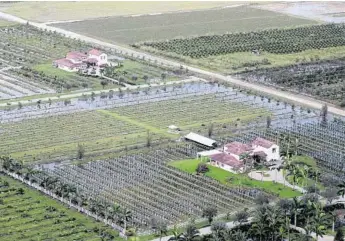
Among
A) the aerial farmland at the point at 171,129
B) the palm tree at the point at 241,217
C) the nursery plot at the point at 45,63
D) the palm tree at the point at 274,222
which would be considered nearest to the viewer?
the palm tree at the point at 274,222

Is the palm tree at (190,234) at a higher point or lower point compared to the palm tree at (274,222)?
lower

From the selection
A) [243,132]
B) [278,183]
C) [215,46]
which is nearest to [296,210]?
[278,183]

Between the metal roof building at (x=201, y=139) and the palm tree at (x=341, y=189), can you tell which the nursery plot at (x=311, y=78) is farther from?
the palm tree at (x=341, y=189)

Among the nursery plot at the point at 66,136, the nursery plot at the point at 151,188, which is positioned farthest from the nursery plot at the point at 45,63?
the nursery plot at the point at 151,188

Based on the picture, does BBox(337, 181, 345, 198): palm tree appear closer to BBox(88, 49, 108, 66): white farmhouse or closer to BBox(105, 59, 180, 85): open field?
BBox(105, 59, 180, 85): open field

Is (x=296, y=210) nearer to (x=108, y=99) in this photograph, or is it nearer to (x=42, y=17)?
(x=108, y=99)

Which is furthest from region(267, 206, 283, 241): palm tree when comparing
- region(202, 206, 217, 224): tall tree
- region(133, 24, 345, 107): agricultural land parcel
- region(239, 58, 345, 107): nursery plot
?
region(239, 58, 345, 107): nursery plot

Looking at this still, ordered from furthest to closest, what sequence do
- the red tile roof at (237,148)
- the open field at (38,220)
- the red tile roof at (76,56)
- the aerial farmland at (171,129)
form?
the red tile roof at (76,56), the red tile roof at (237,148), the aerial farmland at (171,129), the open field at (38,220)
